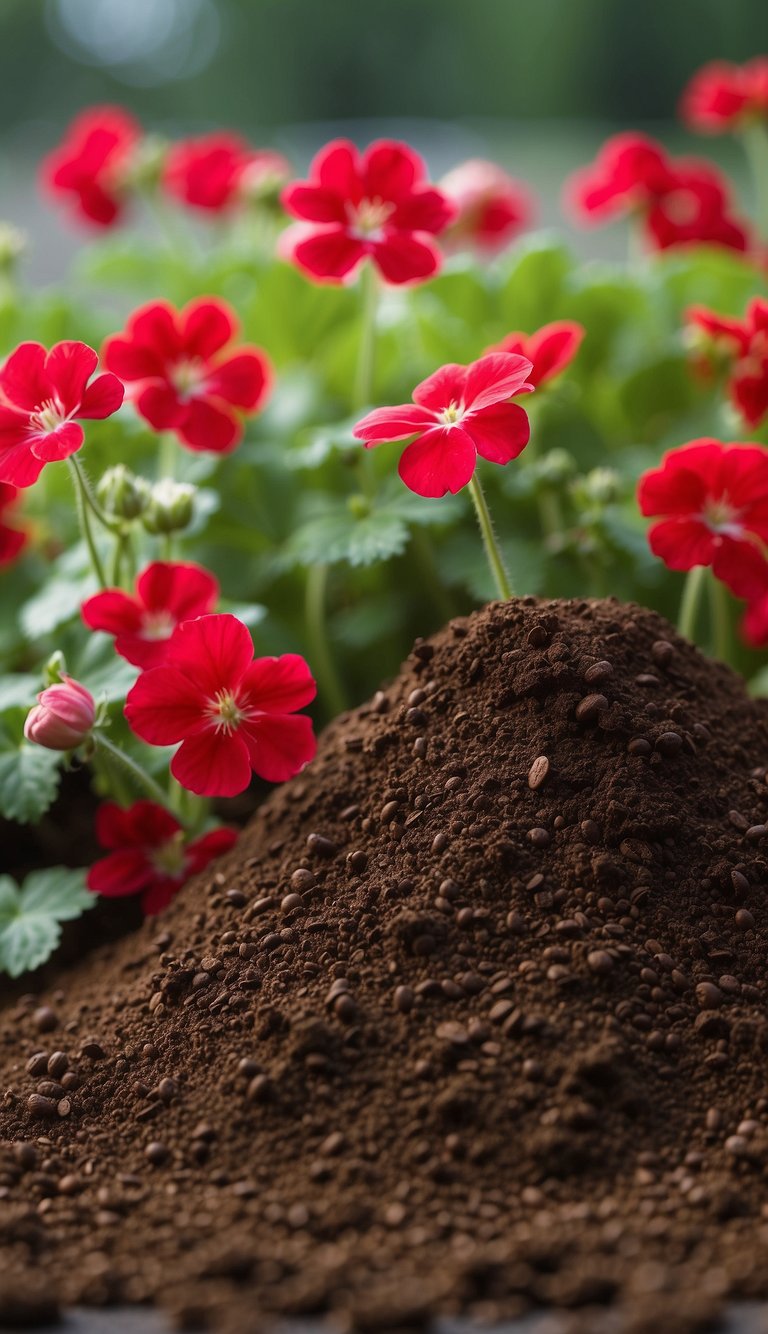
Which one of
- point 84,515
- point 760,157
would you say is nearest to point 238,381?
point 84,515

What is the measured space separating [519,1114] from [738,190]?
4.92m

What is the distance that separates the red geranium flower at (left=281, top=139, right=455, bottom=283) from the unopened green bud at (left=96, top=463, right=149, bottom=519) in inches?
10.5

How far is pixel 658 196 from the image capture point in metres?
1.81

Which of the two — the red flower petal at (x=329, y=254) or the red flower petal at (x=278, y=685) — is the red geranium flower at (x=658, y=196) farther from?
the red flower petal at (x=278, y=685)

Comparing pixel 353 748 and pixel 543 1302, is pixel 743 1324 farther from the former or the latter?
pixel 353 748

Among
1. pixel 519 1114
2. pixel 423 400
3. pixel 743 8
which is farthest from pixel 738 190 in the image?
pixel 519 1114

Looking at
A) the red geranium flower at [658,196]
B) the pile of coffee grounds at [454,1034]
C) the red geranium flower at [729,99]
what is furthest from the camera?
the red geranium flower at [729,99]

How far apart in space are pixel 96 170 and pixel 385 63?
16.5 ft

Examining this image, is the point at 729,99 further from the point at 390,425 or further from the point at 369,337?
the point at 390,425

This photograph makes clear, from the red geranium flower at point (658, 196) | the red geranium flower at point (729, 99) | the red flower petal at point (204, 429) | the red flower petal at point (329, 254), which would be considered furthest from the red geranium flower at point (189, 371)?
the red geranium flower at point (729, 99)

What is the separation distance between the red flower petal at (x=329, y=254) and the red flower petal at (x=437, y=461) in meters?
0.31

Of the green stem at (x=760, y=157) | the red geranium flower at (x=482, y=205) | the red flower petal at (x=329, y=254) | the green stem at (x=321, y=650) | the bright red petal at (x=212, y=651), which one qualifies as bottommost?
the bright red petal at (x=212, y=651)

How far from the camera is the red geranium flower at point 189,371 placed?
1.18m

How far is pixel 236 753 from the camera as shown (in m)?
0.94
